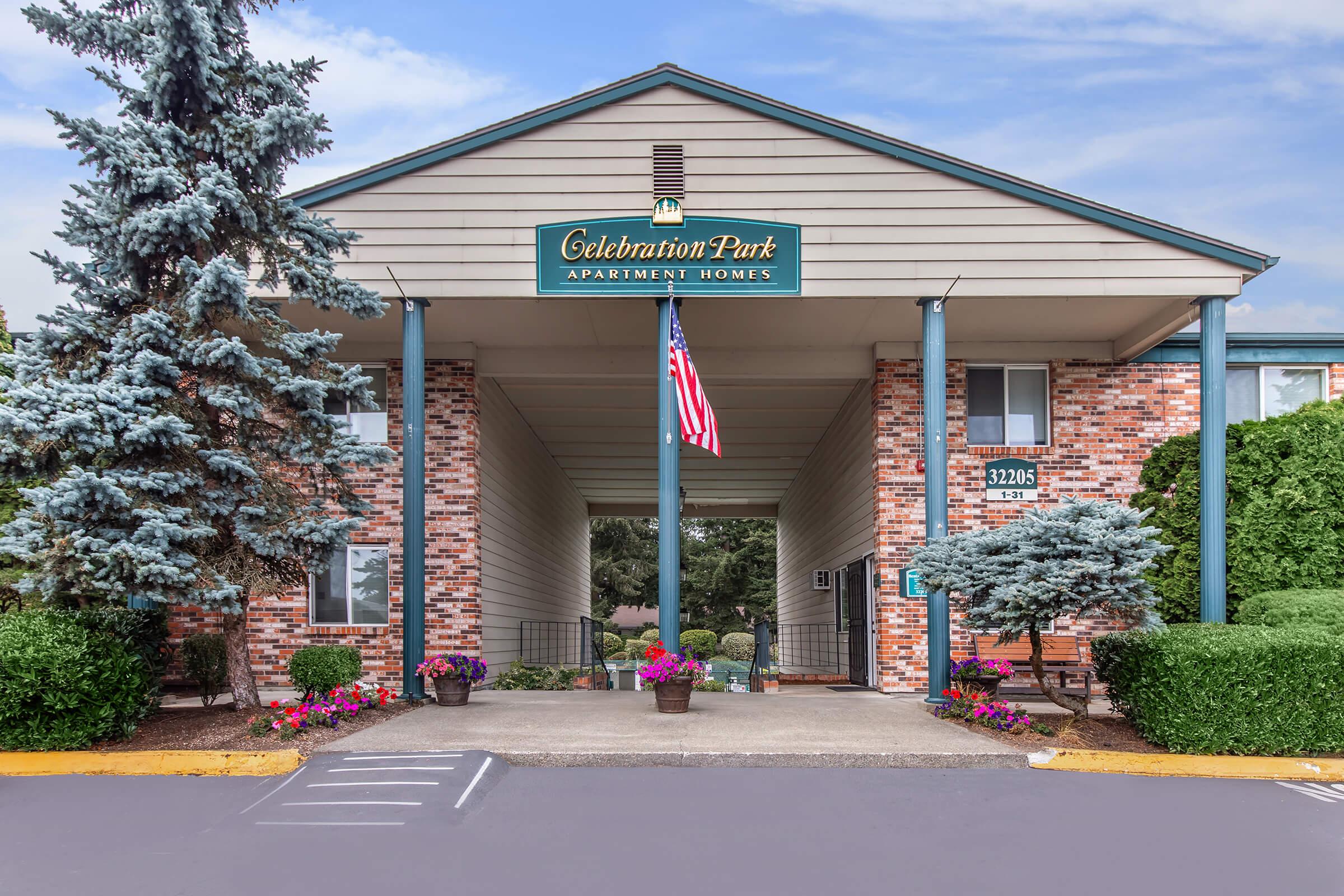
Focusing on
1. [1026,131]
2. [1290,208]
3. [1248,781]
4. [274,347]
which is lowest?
[1248,781]

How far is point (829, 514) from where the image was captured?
1945 centimetres

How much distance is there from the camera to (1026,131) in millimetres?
21562

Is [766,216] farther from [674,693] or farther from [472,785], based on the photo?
[472,785]

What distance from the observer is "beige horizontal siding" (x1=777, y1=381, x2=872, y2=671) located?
15457mm

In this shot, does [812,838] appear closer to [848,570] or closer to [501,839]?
[501,839]

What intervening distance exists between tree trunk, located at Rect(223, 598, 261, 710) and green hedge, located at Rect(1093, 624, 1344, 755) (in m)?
7.94

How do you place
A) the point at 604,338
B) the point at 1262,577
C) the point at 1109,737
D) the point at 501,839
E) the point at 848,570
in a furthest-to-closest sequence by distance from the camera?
1. the point at 848,570
2. the point at 604,338
3. the point at 1262,577
4. the point at 1109,737
5. the point at 501,839

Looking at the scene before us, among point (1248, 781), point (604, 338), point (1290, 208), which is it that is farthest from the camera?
point (1290, 208)

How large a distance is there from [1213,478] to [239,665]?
33.7 ft

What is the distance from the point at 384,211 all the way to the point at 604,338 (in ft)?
12.3

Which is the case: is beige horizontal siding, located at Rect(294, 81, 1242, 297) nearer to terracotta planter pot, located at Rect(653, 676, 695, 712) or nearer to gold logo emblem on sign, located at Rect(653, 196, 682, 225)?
gold logo emblem on sign, located at Rect(653, 196, 682, 225)

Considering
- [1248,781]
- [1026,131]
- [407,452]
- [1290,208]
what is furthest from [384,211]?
[1290,208]

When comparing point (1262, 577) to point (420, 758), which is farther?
point (1262, 577)

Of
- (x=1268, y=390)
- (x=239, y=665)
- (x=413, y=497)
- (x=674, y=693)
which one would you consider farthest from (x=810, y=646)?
(x=239, y=665)
